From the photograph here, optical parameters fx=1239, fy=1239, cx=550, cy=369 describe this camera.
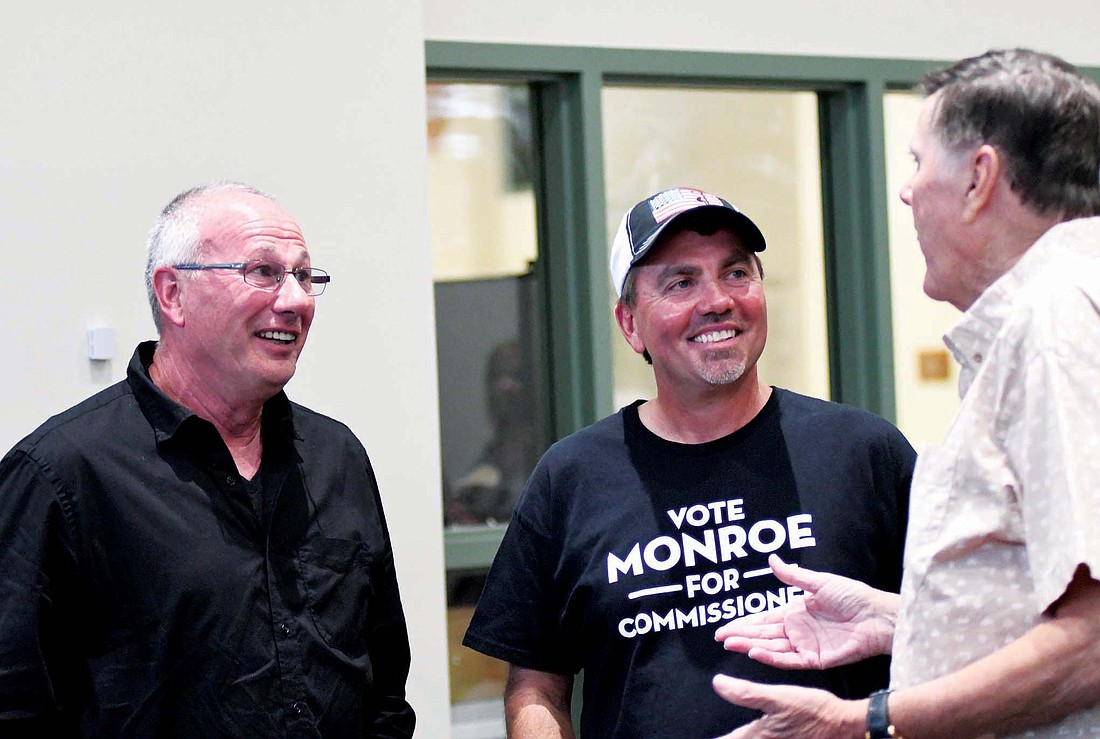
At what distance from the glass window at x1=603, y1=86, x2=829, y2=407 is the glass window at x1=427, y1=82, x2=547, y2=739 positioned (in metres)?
0.28

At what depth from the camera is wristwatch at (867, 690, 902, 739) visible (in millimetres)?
1340

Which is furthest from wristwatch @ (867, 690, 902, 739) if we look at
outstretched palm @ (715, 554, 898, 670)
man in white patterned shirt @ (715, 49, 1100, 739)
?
outstretched palm @ (715, 554, 898, 670)

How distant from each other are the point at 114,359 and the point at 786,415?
1.51 m

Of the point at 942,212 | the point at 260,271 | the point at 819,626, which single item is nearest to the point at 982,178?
the point at 942,212

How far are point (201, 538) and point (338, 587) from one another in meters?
0.25

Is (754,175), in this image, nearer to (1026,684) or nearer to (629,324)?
(629,324)

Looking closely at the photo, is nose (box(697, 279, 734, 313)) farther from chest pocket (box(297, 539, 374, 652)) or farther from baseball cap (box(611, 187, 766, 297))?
chest pocket (box(297, 539, 374, 652))

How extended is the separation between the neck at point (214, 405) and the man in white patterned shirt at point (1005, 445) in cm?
96

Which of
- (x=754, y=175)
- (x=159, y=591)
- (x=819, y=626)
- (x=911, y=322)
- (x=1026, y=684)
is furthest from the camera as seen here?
(x=911, y=322)

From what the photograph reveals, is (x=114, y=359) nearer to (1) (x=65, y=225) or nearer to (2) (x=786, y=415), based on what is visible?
(1) (x=65, y=225)

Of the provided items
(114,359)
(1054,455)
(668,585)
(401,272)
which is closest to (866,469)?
(668,585)

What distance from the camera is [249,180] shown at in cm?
284

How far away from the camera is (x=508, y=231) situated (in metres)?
3.72

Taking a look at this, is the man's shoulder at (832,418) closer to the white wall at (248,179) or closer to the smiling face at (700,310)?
the smiling face at (700,310)
